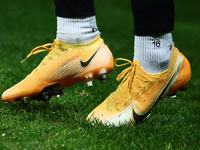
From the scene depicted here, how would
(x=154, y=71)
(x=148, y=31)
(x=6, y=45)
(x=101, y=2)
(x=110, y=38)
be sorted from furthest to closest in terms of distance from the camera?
(x=101, y=2) < (x=110, y=38) < (x=6, y=45) < (x=154, y=71) < (x=148, y=31)

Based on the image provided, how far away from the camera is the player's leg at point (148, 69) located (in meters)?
1.84

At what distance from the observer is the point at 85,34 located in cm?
235

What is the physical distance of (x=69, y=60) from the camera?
2.32 meters

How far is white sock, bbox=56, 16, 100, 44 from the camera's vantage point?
2.32 metres

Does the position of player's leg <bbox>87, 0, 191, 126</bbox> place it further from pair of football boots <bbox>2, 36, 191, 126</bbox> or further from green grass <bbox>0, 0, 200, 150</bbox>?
green grass <bbox>0, 0, 200, 150</bbox>

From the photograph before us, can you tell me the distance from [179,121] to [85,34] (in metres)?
1.11

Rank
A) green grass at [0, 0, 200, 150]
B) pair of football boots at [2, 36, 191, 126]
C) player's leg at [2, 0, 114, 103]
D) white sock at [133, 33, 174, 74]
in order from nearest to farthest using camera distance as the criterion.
Result: 1. green grass at [0, 0, 200, 150]
2. white sock at [133, 33, 174, 74]
3. pair of football boots at [2, 36, 191, 126]
4. player's leg at [2, 0, 114, 103]

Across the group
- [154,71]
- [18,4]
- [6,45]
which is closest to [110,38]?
[6,45]

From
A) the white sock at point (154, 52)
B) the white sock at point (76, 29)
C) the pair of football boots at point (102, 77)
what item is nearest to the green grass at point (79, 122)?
the pair of football boots at point (102, 77)

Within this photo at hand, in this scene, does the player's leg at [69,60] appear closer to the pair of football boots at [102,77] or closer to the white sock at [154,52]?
the pair of football boots at [102,77]

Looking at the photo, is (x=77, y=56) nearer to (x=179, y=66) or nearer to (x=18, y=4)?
(x=179, y=66)

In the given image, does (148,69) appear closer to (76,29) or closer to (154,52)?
(154,52)

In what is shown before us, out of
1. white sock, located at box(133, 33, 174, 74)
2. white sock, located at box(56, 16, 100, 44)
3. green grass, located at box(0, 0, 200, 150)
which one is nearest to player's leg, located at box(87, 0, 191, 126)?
white sock, located at box(133, 33, 174, 74)

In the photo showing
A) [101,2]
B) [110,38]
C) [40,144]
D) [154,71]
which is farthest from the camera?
[101,2]
